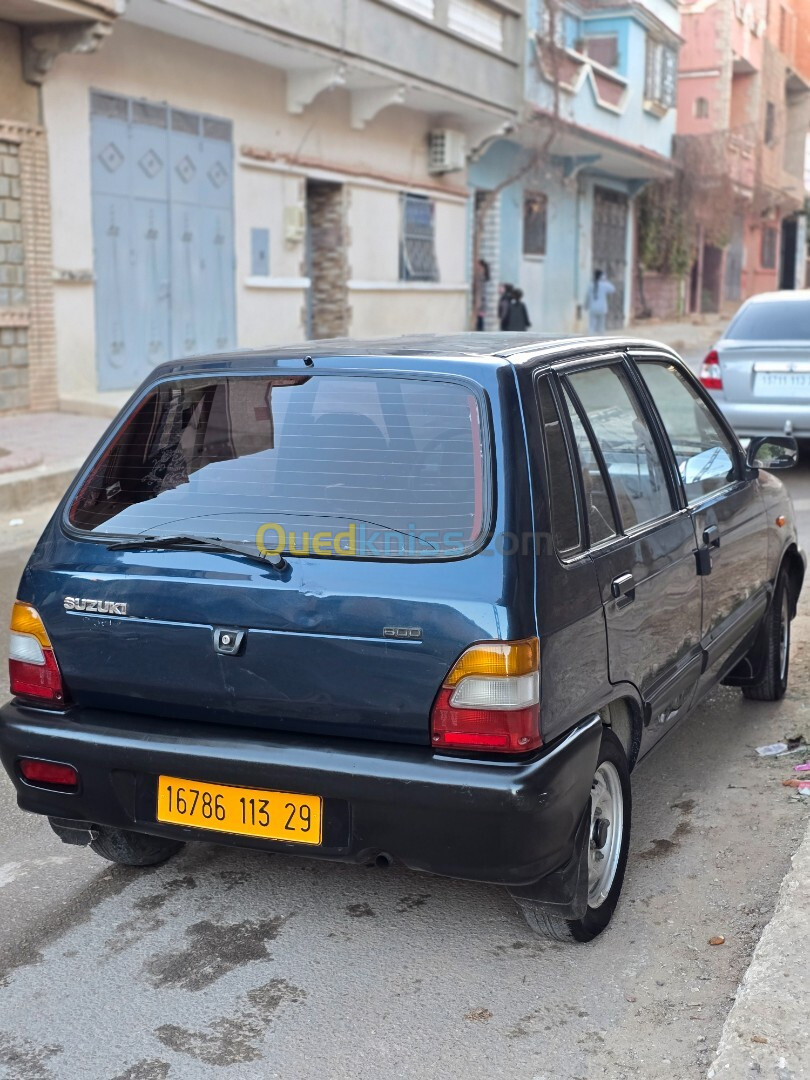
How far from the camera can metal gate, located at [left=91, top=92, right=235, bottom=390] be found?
1364 centimetres

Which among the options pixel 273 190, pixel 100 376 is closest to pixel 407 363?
pixel 100 376

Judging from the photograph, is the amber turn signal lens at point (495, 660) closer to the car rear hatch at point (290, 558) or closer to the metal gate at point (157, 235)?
the car rear hatch at point (290, 558)

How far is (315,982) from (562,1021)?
23.6 inches

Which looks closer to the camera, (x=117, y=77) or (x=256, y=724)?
(x=256, y=724)

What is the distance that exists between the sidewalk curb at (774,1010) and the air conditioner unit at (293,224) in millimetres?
14730

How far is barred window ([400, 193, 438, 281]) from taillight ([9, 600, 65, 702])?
17.2 metres

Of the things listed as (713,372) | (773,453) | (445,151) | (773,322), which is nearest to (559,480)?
(773,453)

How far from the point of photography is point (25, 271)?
12.6 m

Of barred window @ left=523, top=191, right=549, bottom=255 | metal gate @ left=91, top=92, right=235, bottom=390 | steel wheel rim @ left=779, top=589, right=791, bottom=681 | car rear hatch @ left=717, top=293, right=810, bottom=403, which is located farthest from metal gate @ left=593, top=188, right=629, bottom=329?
steel wheel rim @ left=779, top=589, right=791, bottom=681

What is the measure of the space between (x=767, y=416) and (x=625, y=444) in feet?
23.7

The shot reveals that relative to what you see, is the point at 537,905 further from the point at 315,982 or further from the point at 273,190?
the point at 273,190

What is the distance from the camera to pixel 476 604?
113 inches

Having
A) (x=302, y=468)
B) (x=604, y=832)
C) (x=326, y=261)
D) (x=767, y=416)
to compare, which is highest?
(x=326, y=261)

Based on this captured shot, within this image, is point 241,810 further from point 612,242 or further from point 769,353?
point 612,242
